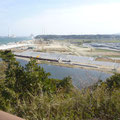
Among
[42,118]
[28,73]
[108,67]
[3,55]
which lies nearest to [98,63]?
[108,67]

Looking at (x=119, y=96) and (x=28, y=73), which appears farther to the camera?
(x=28, y=73)

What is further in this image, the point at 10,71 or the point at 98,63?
the point at 98,63

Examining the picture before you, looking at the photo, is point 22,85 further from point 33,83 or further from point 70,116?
point 70,116

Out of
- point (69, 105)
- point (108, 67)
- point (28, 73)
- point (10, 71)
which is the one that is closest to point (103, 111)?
point (69, 105)

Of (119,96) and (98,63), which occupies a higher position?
(119,96)

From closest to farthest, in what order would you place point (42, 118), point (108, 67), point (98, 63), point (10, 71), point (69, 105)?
point (42, 118) < point (69, 105) < point (10, 71) < point (108, 67) < point (98, 63)

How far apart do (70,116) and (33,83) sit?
0.75 meters

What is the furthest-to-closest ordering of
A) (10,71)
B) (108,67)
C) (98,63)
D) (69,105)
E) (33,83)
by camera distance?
(98,63) → (108,67) → (10,71) → (33,83) → (69,105)

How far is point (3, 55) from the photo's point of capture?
4059 mm

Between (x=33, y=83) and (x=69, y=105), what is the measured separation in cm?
67

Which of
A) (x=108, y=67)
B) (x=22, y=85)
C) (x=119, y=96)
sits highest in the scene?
(x=119, y=96)

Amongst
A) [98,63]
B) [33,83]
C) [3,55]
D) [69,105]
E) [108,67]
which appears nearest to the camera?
[69,105]

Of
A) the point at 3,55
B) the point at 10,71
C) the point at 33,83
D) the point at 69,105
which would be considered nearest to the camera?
the point at 69,105

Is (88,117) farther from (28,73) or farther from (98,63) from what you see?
(98,63)
